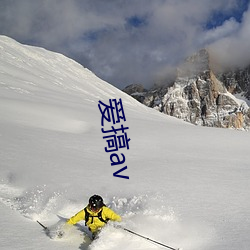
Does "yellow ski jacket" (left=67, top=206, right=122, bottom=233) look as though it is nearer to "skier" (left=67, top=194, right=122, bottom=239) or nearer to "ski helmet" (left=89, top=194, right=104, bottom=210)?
"skier" (left=67, top=194, right=122, bottom=239)

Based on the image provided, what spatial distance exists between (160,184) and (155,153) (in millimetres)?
4054

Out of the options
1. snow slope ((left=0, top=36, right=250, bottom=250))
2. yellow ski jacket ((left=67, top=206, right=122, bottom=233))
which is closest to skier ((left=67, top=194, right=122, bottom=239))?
yellow ski jacket ((left=67, top=206, right=122, bottom=233))

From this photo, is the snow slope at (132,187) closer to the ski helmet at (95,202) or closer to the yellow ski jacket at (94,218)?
the yellow ski jacket at (94,218)

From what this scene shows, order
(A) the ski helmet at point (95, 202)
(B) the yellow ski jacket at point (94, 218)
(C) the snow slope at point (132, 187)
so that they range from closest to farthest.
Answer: (C) the snow slope at point (132, 187) < (A) the ski helmet at point (95, 202) < (B) the yellow ski jacket at point (94, 218)

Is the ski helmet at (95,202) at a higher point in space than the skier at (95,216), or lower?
higher

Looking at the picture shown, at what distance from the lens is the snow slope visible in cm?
577

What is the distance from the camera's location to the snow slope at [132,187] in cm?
577

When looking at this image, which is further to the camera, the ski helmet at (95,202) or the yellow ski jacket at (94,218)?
the yellow ski jacket at (94,218)

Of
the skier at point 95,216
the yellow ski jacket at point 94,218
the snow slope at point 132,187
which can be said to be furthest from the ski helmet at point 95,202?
the snow slope at point 132,187

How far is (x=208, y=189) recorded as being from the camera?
321 inches

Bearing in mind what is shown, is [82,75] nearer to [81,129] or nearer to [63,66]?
[63,66]

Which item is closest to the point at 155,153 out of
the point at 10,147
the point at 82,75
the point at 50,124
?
the point at 10,147

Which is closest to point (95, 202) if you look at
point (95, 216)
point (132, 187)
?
point (95, 216)

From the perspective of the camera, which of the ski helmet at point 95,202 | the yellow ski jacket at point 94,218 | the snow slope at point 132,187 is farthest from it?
the yellow ski jacket at point 94,218
